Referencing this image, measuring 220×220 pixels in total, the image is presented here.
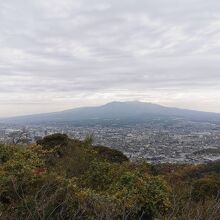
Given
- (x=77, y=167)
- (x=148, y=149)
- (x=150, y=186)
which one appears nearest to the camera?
(x=150, y=186)

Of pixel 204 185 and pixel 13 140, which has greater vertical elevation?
pixel 13 140

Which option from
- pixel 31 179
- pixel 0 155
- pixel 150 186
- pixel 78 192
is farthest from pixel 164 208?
pixel 0 155

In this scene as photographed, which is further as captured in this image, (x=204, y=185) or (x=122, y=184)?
(x=204, y=185)

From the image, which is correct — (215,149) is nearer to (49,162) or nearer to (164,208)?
(49,162)

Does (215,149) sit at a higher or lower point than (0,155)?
lower

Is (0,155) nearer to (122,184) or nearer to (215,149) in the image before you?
(122,184)

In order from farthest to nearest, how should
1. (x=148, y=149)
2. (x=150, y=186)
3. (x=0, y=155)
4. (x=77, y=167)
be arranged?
(x=148, y=149), (x=77, y=167), (x=0, y=155), (x=150, y=186)

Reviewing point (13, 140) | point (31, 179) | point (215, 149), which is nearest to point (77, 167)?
point (13, 140)

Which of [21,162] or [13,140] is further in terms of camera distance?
[13,140]

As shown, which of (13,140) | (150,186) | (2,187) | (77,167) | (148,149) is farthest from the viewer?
(148,149)
